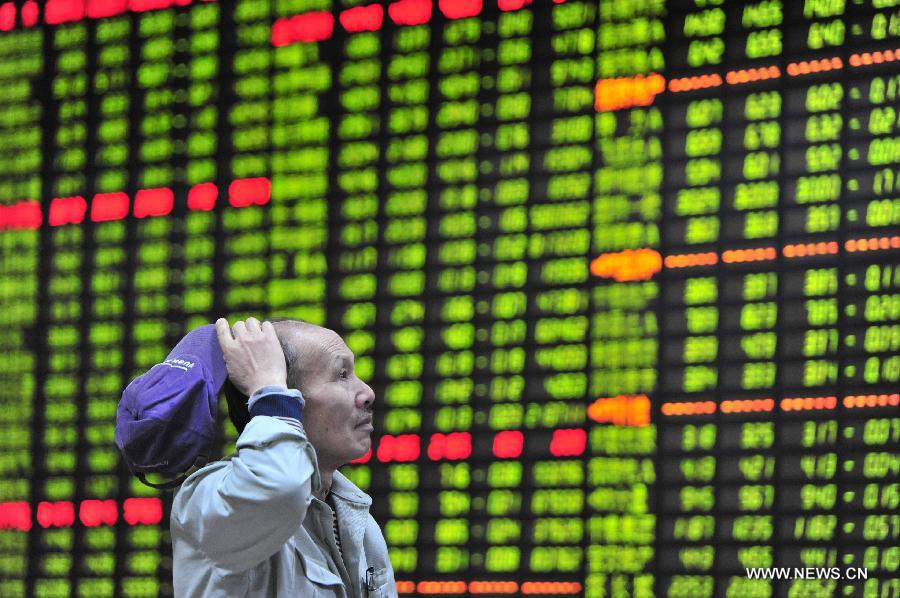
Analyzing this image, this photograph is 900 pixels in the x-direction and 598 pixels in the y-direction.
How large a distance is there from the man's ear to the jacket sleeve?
14cm

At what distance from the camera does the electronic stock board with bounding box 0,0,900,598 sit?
99.0 inches

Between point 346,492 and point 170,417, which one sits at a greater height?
point 170,417

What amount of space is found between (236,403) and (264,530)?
243 mm

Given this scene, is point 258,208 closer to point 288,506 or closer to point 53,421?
point 53,421

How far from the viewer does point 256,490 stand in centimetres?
134

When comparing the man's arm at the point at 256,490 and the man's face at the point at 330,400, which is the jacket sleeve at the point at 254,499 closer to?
the man's arm at the point at 256,490

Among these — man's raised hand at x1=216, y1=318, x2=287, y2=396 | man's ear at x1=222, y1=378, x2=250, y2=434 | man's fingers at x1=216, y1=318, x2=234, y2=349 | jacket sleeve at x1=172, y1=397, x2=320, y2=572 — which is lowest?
jacket sleeve at x1=172, y1=397, x2=320, y2=572

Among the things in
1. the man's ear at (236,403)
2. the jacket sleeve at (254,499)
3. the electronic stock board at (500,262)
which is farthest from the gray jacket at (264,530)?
the electronic stock board at (500,262)

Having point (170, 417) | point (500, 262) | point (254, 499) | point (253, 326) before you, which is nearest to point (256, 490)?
point (254, 499)

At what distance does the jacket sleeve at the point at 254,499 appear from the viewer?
135cm

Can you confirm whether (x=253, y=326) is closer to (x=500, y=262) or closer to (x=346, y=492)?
(x=346, y=492)

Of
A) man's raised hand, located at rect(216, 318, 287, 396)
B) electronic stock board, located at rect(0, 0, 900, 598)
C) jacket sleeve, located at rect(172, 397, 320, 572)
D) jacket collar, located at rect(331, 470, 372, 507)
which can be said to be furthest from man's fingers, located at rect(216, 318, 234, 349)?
electronic stock board, located at rect(0, 0, 900, 598)

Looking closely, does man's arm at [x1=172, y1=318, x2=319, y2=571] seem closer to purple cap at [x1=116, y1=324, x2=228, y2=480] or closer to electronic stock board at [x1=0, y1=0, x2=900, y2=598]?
purple cap at [x1=116, y1=324, x2=228, y2=480]

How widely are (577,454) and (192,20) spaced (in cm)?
143
